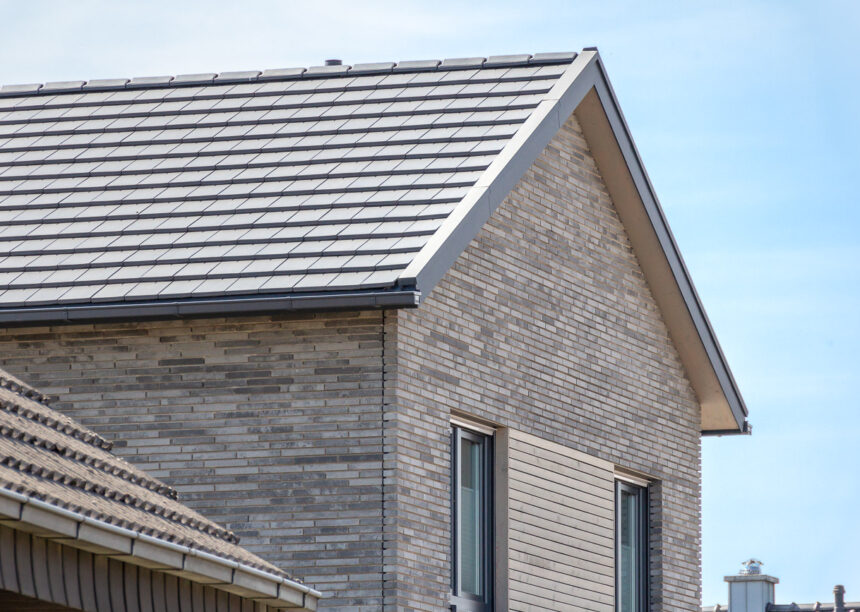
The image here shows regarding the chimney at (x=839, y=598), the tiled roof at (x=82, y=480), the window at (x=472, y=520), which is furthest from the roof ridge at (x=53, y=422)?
the chimney at (x=839, y=598)

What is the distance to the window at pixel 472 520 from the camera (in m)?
14.3

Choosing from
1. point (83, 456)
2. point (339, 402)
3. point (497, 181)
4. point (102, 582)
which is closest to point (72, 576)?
point (102, 582)

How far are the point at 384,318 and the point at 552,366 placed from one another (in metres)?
2.90

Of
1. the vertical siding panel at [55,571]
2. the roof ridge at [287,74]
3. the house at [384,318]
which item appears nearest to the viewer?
the vertical siding panel at [55,571]

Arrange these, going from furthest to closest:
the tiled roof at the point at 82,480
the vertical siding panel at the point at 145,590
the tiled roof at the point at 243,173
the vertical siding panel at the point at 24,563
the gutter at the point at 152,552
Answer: the tiled roof at the point at 243,173 < the vertical siding panel at the point at 145,590 < the tiled roof at the point at 82,480 < the vertical siding panel at the point at 24,563 < the gutter at the point at 152,552

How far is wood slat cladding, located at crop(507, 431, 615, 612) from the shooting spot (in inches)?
588

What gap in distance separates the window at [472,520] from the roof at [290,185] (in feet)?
6.40

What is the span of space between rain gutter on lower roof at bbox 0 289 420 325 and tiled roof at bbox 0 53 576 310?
0.07 metres

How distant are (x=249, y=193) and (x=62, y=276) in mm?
1839

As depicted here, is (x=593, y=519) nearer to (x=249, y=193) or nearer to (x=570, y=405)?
(x=570, y=405)

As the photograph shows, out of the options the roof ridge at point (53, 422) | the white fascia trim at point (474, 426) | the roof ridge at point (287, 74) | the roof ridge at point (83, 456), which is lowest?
the roof ridge at point (83, 456)

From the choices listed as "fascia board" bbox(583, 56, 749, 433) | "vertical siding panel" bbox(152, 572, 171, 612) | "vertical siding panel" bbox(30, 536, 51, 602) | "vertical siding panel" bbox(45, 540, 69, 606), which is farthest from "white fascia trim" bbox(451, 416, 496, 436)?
"vertical siding panel" bbox(30, 536, 51, 602)

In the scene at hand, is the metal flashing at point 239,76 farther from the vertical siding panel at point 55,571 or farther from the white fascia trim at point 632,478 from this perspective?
the vertical siding panel at point 55,571

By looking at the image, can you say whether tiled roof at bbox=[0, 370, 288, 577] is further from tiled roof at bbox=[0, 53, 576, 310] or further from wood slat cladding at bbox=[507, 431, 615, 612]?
wood slat cladding at bbox=[507, 431, 615, 612]
